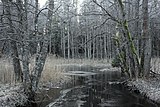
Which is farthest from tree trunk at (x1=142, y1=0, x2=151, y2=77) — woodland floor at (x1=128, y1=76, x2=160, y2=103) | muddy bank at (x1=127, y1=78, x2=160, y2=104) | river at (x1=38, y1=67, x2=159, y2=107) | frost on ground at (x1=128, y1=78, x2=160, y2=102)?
river at (x1=38, y1=67, x2=159, y2=107)

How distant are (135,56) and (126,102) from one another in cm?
487

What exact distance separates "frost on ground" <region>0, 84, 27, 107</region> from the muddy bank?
5033 millimetres

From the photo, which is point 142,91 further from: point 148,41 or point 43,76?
→ point 43,76

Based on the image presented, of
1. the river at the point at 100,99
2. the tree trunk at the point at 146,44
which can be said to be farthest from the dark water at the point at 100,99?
the tree trunk at the point at 146,44

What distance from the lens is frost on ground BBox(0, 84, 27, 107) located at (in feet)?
25.6

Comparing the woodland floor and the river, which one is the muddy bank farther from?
the river

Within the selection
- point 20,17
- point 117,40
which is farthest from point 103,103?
point 117,40

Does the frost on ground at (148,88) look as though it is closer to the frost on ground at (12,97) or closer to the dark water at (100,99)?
the dark water at (100,99)

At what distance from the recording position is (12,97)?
27.2 feet

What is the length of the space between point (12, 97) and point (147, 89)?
6.20m

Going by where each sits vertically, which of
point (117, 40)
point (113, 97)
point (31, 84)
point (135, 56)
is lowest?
point (113, 97)

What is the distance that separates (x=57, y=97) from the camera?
11.2 metres

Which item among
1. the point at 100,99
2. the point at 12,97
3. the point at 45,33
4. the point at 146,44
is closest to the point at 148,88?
the point at 100,99

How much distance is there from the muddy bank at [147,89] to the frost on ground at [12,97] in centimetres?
503
